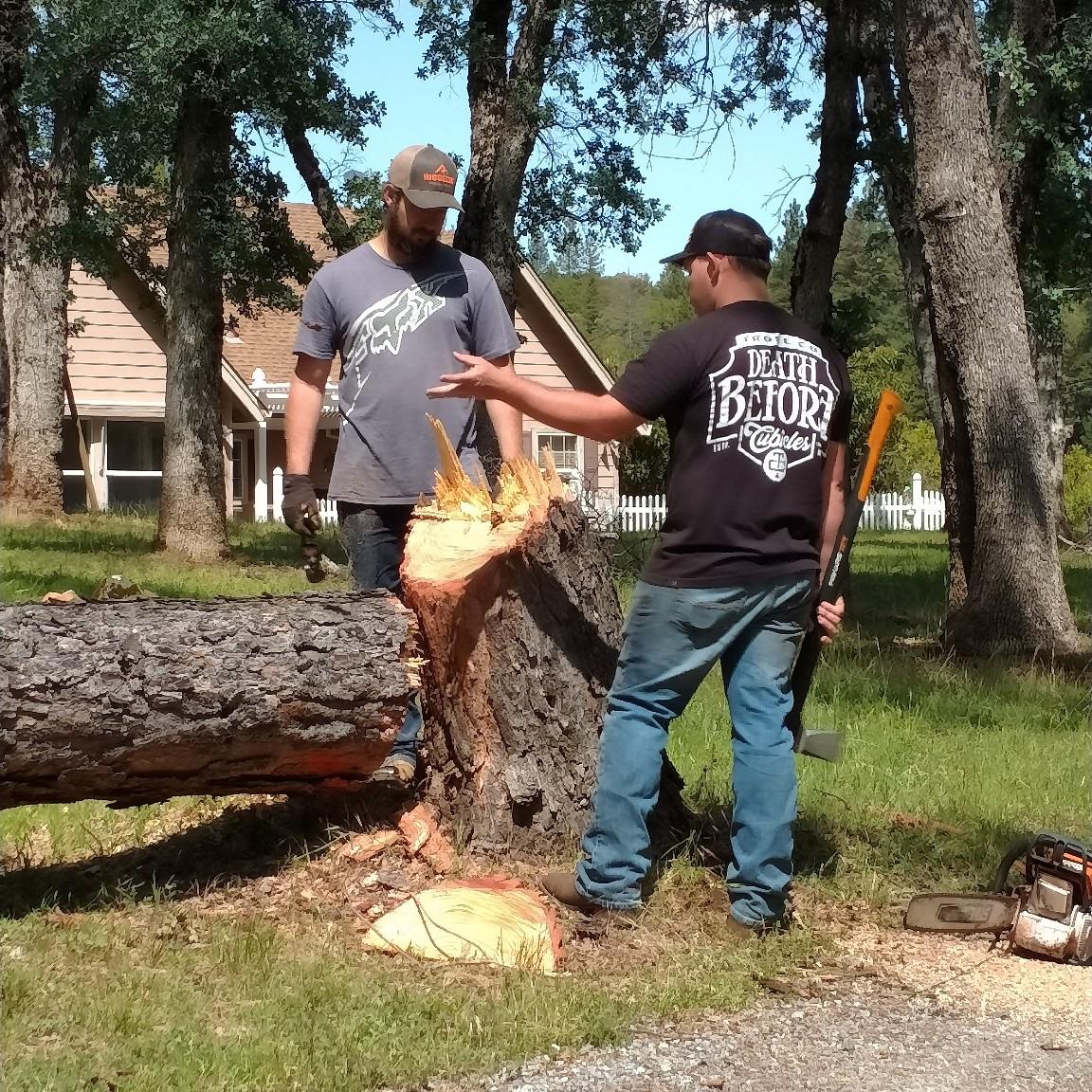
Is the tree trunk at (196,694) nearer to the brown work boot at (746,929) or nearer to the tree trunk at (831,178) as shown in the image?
the brown work boot at (746,929)

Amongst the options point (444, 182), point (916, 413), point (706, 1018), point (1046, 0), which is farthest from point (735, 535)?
point (916, 413)

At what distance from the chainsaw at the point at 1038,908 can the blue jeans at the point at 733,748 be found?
52 centimetres

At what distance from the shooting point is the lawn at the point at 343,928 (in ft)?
11.1

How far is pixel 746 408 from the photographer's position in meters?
4.06

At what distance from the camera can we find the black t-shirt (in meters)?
4.05

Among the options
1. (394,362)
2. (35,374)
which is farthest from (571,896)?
(35,374)

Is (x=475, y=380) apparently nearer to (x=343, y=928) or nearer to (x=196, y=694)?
(x=196, y=694)

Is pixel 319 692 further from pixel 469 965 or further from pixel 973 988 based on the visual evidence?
pixel 973 988

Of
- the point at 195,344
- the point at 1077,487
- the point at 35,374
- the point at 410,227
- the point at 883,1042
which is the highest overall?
the point at 195,344

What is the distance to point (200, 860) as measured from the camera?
478cm

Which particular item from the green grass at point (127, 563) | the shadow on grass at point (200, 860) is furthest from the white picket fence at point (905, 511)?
the shadow on grass at point (200, 860)

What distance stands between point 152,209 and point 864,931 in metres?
14.5

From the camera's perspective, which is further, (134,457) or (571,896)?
(134,457)

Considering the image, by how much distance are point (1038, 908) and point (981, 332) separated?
5.59 m
